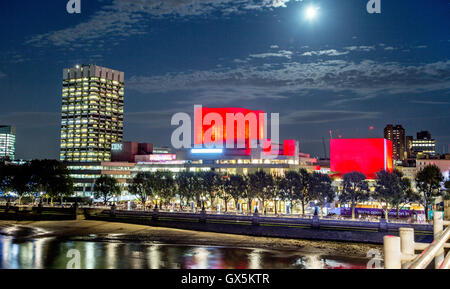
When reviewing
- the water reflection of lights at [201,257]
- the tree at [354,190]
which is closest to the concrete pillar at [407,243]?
the water reflection of lights at [201,257]

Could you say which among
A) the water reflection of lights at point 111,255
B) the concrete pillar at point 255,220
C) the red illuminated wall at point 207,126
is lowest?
the water reflection of lights at point 111,255

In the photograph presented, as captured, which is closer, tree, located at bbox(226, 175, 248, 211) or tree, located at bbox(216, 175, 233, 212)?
tree, located at bbox(226, 175, 248, 211)

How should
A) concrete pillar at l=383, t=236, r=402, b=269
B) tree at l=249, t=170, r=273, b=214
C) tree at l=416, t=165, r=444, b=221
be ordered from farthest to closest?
tree at l=249, t=170, r=273, b=214
tree at l=416, t=165, r=444, b=221
concrete pillar at l=383, t=236, r=402, b=269

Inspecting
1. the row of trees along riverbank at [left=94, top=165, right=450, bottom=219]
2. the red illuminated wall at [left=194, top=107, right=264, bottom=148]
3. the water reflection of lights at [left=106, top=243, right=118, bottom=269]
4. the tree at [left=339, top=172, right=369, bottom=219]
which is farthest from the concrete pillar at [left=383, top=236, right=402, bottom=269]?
the red illuminated wall at [left=194, top=107, right=264, bottom=148]

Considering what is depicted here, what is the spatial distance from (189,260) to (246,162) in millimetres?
80067

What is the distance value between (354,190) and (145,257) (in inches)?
2192

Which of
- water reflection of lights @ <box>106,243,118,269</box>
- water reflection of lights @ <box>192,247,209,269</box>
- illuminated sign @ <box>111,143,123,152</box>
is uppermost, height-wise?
illuminated sign @ <box>111,143,123,152</box>

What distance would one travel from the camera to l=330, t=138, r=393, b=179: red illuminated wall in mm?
127875

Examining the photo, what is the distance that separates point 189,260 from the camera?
189 ft

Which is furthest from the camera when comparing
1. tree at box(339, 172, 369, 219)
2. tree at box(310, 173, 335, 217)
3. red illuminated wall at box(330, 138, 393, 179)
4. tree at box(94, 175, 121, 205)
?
tree at box(94, 175, 121, 205)

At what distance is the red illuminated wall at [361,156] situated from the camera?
128m

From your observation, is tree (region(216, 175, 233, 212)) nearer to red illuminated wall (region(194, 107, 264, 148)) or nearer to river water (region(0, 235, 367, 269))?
red illuminated wall (region(194, 107, 264, 148))

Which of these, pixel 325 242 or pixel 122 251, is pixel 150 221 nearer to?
pixel 122 251

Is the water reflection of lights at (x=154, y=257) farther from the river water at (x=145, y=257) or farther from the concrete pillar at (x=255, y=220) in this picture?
the concrete pillar at (x=255, y=220)
